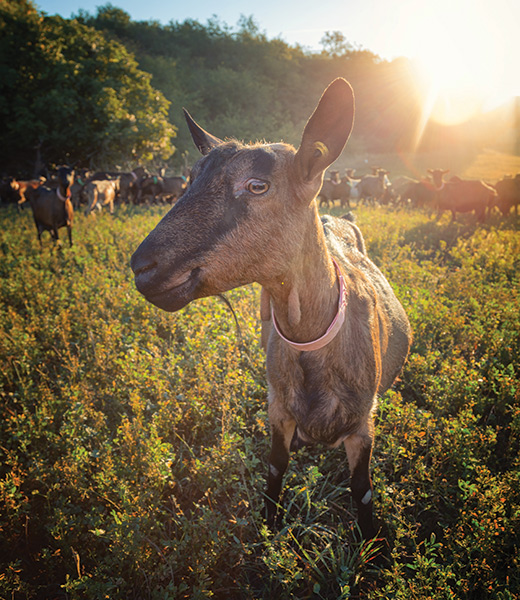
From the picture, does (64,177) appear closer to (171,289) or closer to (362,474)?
(171,289)

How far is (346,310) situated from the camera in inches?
93.2

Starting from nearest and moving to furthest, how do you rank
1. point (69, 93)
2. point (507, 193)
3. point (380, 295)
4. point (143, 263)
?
point (143, 263) → point (380, 295) → point (507, 193) → point (69, 93)

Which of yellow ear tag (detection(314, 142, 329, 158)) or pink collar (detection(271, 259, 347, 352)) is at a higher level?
yellow ear tag (detection(314, 142, 329, 158))

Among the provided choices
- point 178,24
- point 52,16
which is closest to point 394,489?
point 52,16

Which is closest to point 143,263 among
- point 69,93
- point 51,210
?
point 51,210

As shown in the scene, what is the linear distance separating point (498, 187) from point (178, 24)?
77.5 metres

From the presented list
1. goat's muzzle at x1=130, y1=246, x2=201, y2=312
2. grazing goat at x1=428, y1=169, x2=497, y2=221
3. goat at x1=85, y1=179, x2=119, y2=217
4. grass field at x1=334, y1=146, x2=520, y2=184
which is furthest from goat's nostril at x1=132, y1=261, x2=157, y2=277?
grass field at x1=334, y1=146, x2=520, y2=184

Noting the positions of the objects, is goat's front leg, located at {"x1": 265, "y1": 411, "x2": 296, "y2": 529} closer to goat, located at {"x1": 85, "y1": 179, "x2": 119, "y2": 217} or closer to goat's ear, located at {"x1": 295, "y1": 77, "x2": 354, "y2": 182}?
goat's ear, located at {"x1": 295, "y1": 77, "x2": 354, "y2": 182}

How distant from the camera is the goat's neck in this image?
2.02 metres

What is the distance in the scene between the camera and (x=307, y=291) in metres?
2.07

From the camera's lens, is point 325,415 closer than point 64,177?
Yes

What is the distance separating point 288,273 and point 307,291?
185 millimetres

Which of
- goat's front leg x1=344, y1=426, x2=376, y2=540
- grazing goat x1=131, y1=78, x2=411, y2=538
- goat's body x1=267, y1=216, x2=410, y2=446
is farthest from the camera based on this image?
goat's front leg x1=344, y1=426, x2=376, y2=540

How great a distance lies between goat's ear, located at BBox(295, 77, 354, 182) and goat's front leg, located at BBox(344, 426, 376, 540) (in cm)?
182
